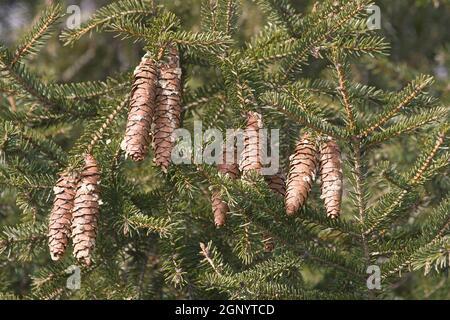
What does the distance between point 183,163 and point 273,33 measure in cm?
50

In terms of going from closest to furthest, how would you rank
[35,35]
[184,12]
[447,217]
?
1. [447,217]
2. [35,35]
3. [184,12]

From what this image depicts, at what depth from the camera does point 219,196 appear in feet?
5.00

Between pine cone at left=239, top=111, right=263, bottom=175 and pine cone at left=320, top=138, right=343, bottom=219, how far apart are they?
5.5 inches

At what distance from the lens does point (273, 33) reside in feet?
6.01

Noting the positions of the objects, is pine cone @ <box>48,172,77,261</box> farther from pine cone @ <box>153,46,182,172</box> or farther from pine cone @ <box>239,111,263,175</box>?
pine cone @ <box>239,111,263,175</box>

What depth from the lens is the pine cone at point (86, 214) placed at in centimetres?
146

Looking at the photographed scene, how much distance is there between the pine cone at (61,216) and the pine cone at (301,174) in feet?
1.52

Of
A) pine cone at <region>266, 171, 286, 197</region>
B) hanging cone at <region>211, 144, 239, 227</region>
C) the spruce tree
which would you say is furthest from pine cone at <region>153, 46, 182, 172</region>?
pine cone at <region>266, 171, 286, 197</region>

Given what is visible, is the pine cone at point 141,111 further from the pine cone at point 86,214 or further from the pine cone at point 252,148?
the pine cone at point 252,148

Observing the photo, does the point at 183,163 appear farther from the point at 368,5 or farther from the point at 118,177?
the point at 368,5

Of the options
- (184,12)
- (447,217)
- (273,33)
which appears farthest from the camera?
(184,12)

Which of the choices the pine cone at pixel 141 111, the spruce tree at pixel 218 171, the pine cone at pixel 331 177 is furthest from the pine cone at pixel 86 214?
the pine cone at pixel 331 177

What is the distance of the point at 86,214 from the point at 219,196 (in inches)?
11.1
